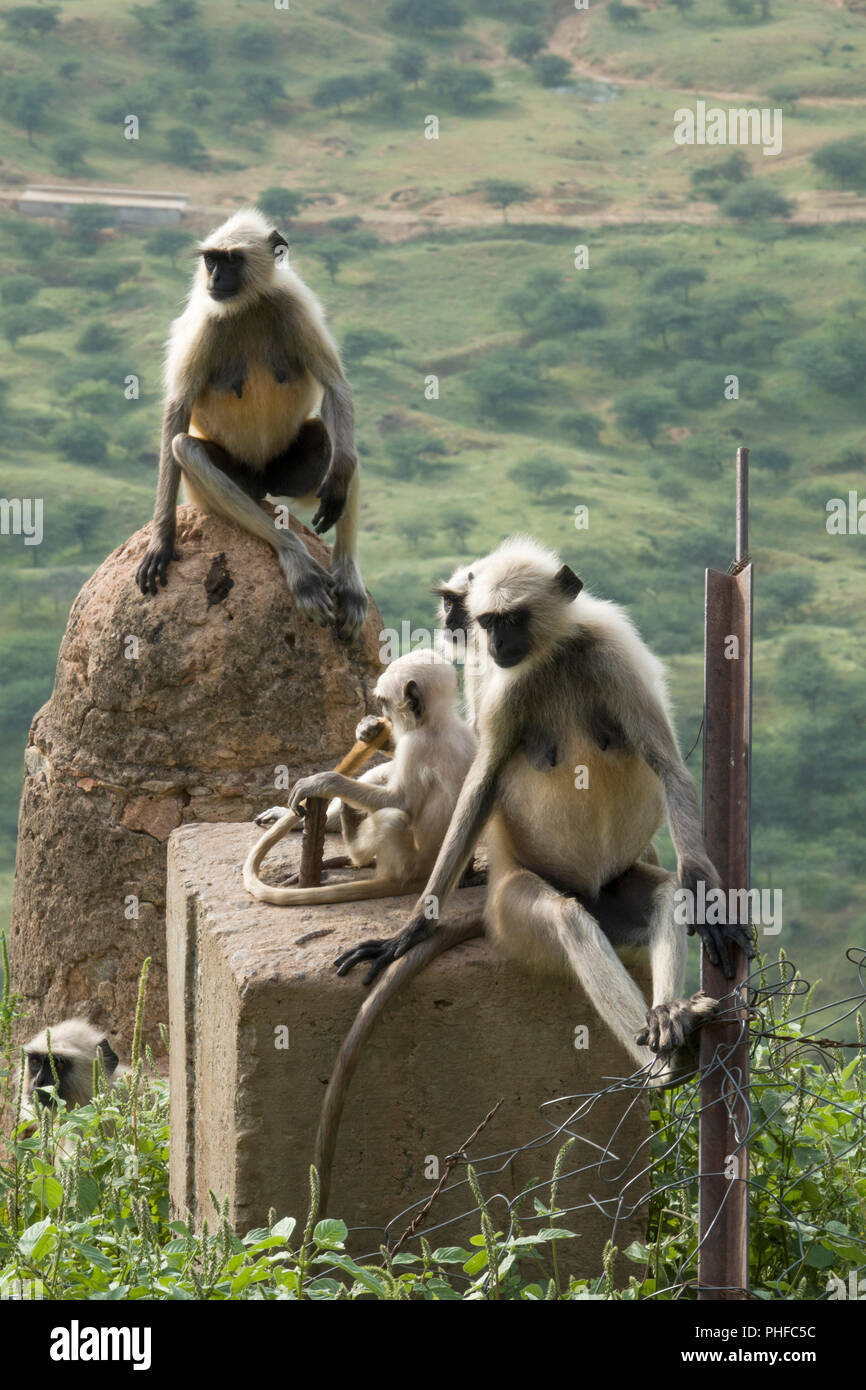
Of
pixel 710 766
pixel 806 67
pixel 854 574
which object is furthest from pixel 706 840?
pixel 806 67

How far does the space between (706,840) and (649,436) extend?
139 feet

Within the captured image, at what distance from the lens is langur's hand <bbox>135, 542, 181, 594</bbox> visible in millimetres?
5652

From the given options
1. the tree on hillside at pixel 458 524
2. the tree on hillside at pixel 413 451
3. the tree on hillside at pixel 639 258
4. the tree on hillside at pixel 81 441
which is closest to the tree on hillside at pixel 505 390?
the tree on hillside at pixel 413 451

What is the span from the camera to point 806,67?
49125 millimetres

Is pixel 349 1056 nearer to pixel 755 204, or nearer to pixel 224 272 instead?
pixel 224 272

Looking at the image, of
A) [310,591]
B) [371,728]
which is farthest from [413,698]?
[310,591]

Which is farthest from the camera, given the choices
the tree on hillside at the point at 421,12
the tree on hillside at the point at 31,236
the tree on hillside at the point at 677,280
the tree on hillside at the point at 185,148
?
the tree on hillside at the point at 421,12

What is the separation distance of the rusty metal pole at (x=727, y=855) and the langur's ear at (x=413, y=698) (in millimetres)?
1169

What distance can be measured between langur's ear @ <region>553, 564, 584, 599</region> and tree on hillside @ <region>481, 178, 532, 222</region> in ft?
154

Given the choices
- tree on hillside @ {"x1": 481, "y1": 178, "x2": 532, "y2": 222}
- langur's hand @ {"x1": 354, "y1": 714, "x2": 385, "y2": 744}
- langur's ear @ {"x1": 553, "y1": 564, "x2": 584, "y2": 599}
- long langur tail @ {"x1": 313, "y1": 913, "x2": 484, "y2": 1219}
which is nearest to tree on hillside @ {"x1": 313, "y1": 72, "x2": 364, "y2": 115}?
tree on hillside @ {"x1": 481, "y1": 178, "x2": 532, "y2": 222}

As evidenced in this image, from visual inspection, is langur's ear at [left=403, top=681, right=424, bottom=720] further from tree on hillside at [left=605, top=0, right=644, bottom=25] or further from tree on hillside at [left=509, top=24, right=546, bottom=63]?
tree on hillside at [left=509, top=24, right=546, bottom=63]

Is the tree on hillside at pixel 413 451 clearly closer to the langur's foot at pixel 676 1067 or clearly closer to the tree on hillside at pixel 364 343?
the tree on hillside at pixel 364 343

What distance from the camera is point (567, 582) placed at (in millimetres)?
3693

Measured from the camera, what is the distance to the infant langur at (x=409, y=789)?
3863 millimetres
